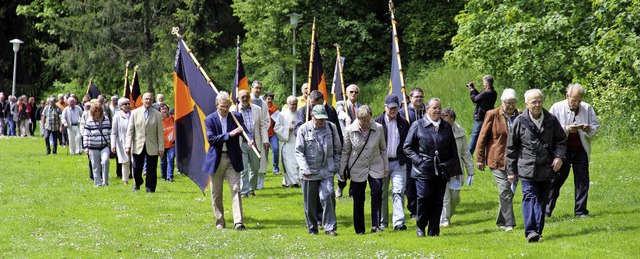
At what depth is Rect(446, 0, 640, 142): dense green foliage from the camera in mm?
18766

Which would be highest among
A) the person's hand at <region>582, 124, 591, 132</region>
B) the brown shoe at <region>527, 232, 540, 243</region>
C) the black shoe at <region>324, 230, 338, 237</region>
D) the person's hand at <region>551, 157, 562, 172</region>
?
the person's hand at <region>582, 124, 591, 132</region>

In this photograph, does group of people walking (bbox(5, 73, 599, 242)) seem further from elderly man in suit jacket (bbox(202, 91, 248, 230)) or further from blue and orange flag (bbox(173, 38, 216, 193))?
blue and orange flag (bbox(173, 38, 216, 193))

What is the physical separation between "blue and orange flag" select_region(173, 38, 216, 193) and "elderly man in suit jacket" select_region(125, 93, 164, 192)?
10.2 feet

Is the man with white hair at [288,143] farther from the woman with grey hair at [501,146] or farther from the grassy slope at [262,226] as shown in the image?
the woman with grey hair at [501,146]

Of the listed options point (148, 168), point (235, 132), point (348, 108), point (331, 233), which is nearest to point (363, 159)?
point (331, 233)

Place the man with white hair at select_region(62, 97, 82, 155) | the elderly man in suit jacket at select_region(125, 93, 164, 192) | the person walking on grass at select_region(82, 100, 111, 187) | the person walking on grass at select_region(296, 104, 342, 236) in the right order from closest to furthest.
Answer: the person walking on grass at select_region(296, 104, 342, 236)
the elderly man in suit jacket at select_region(125, 93, 164, 192)
the person walking on grass at select_region(82, 100, 111, 187)
the man with white hair at select_region(62, 97, 82, 155)

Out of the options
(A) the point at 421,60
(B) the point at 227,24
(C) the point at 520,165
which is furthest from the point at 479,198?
(B) the point at 227,24

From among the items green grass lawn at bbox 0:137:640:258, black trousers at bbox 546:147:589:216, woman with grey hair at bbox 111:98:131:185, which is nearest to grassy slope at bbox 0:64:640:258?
green grass lawn at bbox 0:137:640:258

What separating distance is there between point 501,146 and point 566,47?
11255 millimetres

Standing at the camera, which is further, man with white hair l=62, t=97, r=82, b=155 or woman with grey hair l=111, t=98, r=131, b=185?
man with white hair l=62, t=97, r=82, b=155

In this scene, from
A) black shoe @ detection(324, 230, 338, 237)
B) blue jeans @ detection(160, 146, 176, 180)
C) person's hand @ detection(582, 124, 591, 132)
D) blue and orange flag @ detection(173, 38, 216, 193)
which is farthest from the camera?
blue jeans @ detection(160, 146, 176, 180)

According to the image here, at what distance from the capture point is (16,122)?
4194cm

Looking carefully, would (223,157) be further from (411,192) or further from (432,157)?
(432,157)

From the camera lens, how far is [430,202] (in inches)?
529
